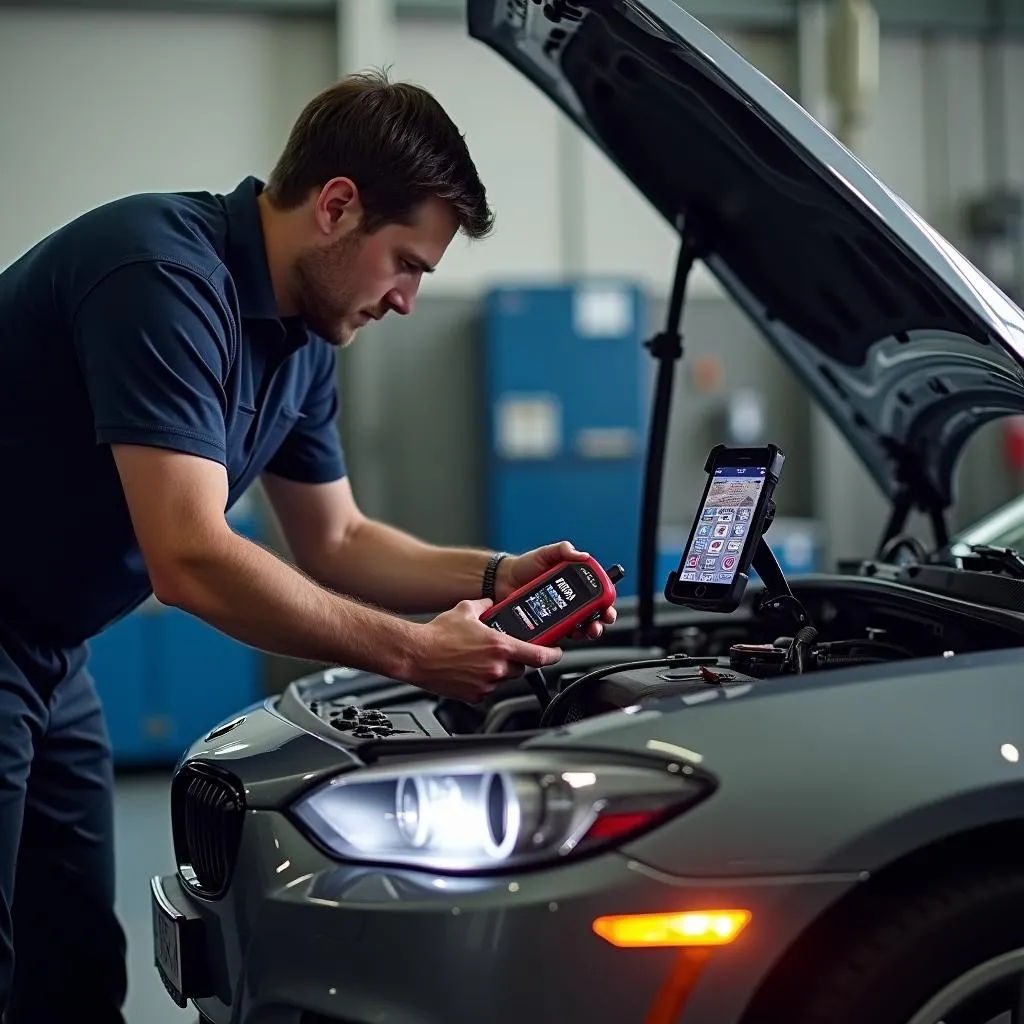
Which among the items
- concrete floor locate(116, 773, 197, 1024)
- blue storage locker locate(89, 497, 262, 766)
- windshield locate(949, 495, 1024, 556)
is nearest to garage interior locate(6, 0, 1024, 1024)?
blue storage locker locate(89, 497, 262, 766)

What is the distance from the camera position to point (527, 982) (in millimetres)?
1147

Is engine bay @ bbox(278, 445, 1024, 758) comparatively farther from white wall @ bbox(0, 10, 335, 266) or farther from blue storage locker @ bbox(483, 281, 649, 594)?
white wall @ bbox(0, 10, 335, 266)

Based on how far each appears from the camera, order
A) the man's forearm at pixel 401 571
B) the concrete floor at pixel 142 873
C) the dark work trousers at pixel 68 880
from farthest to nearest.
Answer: the concrete floor at pixel 142 873
the man's forearm at pixel 401 571
the dark work trousers at pixel 68 880

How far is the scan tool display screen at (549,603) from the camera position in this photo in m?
1.65

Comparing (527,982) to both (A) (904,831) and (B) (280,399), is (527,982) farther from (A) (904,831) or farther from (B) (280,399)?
(B) (280,399)

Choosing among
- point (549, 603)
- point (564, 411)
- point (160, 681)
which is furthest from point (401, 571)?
point (564, 411)

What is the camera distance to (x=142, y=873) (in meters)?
3.45

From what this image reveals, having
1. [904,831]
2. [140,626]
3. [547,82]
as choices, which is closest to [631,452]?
[140,626]

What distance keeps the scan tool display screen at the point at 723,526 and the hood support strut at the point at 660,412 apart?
38 centimetres

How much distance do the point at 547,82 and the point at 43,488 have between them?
1.06 meters

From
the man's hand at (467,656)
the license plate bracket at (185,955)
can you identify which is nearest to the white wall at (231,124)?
the man's hand at (467,656)

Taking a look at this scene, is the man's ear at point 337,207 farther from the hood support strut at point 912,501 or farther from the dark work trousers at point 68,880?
the hood support strut at point 912,501

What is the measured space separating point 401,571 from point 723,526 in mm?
613

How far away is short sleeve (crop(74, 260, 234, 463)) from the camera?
1494 millimetres
